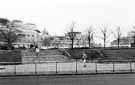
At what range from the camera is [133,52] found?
93.4 ft

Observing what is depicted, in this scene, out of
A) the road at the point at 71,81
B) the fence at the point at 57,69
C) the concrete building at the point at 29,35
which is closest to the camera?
the road at the point at 71,81

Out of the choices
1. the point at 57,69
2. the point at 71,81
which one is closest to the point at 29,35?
the point at 57,69

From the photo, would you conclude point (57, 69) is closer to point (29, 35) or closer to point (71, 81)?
point (71, 81)

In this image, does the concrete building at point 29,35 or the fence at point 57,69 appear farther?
the concrete building at point 29,35

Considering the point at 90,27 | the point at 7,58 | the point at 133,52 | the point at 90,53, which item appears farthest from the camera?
the point at 90,27

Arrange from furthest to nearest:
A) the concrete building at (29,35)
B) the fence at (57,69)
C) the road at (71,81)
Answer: the concrete building at (29,35), the fence at (57,69), the road at (71,81)

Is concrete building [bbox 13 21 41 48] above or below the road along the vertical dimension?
above

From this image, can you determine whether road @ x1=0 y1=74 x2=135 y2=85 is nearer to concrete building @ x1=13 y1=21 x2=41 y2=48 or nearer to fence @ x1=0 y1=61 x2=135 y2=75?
fence @ x1=0 y1=61 x2=135 y2=75

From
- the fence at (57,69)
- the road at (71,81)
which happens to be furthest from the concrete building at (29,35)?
the road at (71,81)

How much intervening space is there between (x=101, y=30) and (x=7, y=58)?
32.9 metres

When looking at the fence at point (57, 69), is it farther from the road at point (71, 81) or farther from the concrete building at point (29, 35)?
the concrete building at point (29, 35)

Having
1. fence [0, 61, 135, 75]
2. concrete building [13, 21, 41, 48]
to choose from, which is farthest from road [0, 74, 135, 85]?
concrete building [13, 21, 41, 48]

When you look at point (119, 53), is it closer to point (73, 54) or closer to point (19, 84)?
point (73, 54)

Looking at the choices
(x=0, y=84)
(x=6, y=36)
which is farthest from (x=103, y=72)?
(x=6, y=36)
